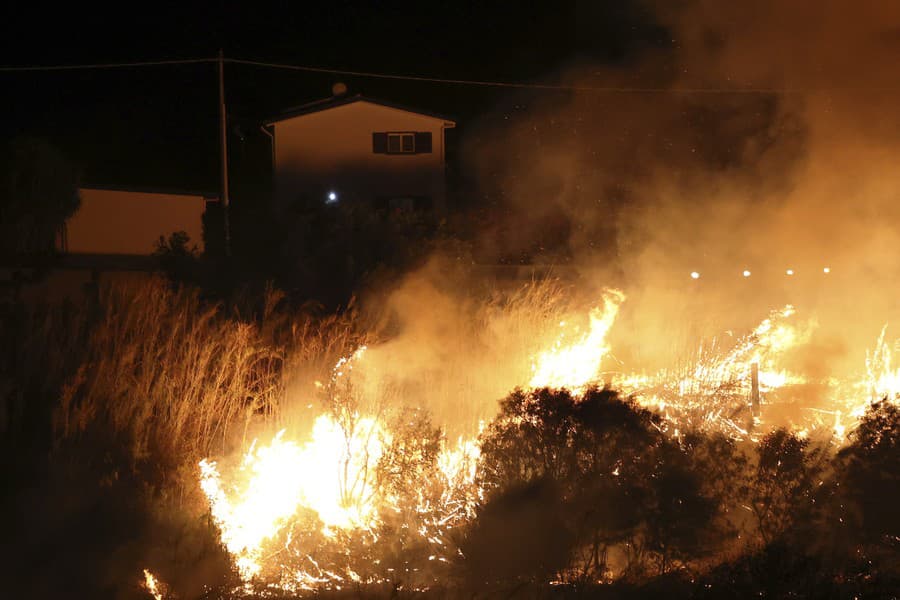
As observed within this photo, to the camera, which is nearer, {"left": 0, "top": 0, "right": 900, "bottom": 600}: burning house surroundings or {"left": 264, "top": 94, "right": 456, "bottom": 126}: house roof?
{"left": 0, "top": 0, "right": 900, "bottom": 600}: burning house surroundings

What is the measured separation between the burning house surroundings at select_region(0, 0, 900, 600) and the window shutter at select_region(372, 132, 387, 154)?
10442mm

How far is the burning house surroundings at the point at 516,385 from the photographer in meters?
5.56

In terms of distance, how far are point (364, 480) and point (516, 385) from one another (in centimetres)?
290

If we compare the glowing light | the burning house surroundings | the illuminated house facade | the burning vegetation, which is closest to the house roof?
the illuminated house facade

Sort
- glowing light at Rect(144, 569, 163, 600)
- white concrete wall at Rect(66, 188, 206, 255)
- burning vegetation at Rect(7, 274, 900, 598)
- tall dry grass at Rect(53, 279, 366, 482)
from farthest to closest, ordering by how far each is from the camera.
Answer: white concrete wall at Rect(66, 188, 206, 255)
tall dry grass at Rect(53, 279, 366, 482)
burning vegetation at Rect(7, 274, 900, 598)
glowing light at Rect(144, 569, 163, 600)

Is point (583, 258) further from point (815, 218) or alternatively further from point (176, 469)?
point (176, 469)

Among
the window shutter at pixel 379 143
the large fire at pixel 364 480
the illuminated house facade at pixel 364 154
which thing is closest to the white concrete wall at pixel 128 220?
the illuminated house facade at pixel 364 154

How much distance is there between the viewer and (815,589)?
5.01 m

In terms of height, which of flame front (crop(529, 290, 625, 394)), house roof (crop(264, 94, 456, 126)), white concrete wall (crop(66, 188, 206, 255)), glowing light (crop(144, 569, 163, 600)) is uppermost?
house roof (crop(264, 94, 456, 126))

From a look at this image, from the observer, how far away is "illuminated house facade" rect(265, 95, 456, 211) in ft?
90.4

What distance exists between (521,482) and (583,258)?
35.6ft

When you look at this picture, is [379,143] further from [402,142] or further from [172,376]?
[172,376]

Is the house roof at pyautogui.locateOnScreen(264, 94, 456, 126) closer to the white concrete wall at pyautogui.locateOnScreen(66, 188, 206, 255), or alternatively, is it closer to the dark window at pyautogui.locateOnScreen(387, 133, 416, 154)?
the dark window at pyautogui.locateOnScreen(387, 133, 416, 154)

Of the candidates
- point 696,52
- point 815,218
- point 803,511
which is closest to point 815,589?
point 803,511
